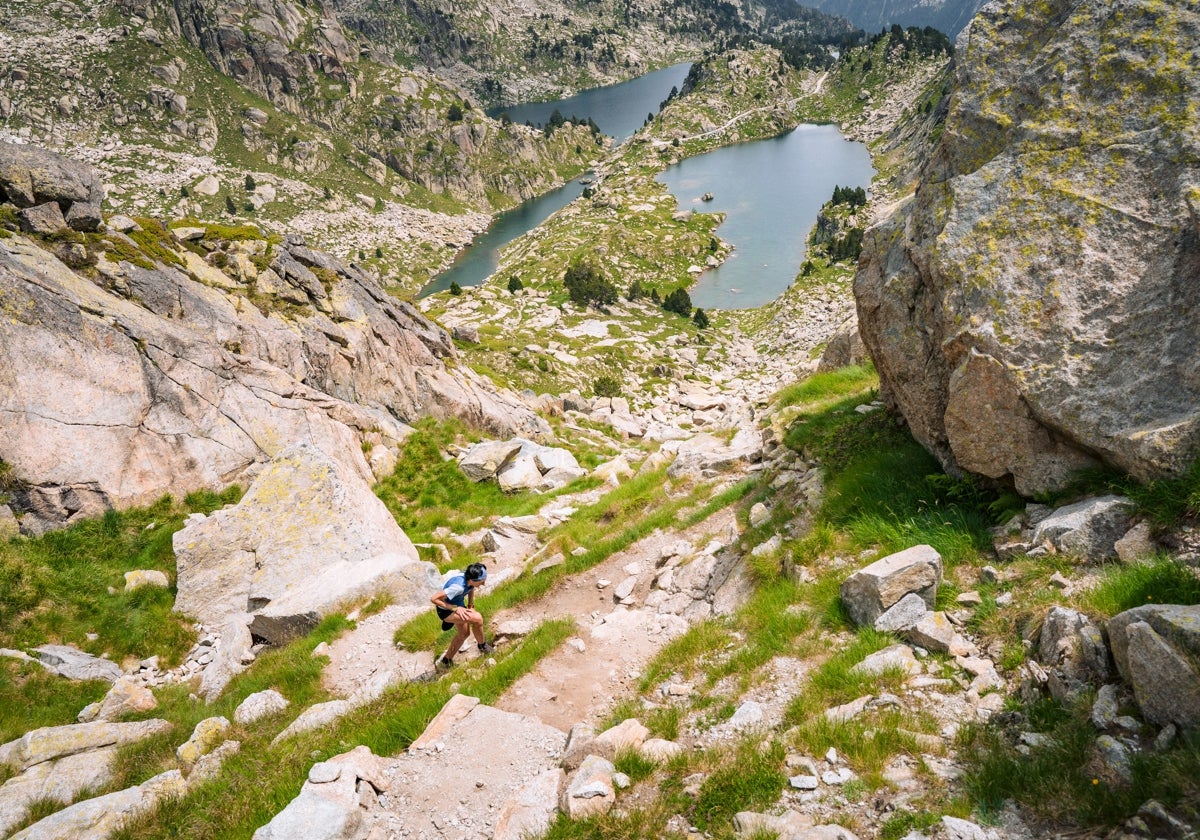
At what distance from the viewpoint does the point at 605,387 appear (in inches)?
→ 2082

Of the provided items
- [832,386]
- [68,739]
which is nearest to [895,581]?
[832,386]

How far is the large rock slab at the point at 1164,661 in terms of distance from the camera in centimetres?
421

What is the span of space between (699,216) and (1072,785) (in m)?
141

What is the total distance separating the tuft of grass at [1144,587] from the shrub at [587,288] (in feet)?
279

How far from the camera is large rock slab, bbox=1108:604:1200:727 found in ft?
13.8

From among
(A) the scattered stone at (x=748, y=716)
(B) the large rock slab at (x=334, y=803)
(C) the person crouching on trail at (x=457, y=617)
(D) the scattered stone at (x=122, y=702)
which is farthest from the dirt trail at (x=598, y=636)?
(D) the scattered stone at (x=122, y=702)

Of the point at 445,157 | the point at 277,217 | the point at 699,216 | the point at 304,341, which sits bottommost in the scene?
the point at 304,341

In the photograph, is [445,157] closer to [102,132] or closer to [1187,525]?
[102,132]

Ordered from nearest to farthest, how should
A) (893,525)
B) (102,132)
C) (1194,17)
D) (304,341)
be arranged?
(1194,17) < (893,525) < (304,341) < (102,132)

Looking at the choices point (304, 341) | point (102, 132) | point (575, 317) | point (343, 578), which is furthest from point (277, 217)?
point (343, 578)

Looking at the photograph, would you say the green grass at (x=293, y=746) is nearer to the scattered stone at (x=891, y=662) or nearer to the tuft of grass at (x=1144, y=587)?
the scattered stone at (x=891, y=662)

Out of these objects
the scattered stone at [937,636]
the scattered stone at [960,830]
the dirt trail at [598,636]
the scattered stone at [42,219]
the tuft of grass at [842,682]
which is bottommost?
the dirt trail at [598,636]

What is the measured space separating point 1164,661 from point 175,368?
76.4ft

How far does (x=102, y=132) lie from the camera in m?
147
